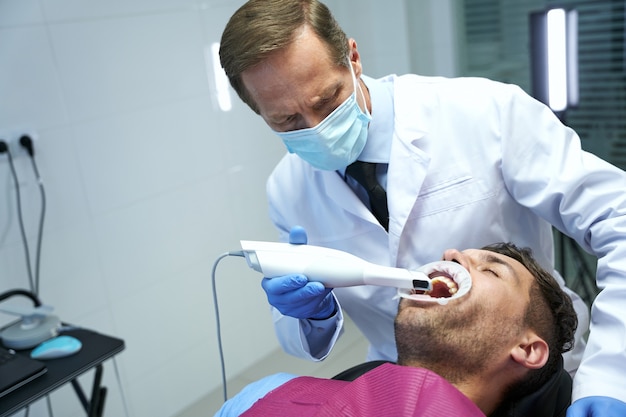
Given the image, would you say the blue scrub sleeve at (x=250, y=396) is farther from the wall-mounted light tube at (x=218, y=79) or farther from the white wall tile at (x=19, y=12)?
the wall-mounted light tube at (x=218, y=79)

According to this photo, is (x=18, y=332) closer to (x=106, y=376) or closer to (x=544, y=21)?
(x=106, y=376)

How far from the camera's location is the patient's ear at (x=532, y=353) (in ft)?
4.02

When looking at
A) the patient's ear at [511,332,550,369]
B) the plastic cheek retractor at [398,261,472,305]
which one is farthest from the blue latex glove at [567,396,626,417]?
the plastic cheek retractor at [398,261,472,305]

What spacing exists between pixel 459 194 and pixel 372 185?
0.20 meters

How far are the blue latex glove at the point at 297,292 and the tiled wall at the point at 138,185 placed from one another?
1.33 metres

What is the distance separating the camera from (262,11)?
1.23 meters

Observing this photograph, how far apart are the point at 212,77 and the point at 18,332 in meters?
1.37

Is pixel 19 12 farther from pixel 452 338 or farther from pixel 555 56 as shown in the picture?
pixel 555 56

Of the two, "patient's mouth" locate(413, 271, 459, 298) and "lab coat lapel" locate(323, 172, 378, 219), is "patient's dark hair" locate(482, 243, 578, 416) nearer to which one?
"patient's mouth" locate(413, 271, 459, 298)

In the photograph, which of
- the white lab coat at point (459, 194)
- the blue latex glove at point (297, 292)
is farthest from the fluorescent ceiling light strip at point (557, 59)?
the blue latex glove at point (297, 292)

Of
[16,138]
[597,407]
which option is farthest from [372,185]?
[16,138]

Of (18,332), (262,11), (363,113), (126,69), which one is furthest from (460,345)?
(126,69)

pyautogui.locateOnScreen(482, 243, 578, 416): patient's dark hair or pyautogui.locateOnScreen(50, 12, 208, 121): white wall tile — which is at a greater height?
pyautogui.locateOnScreen(50, 12, 208, 121): white wall tile

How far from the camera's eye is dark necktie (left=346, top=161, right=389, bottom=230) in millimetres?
1437
